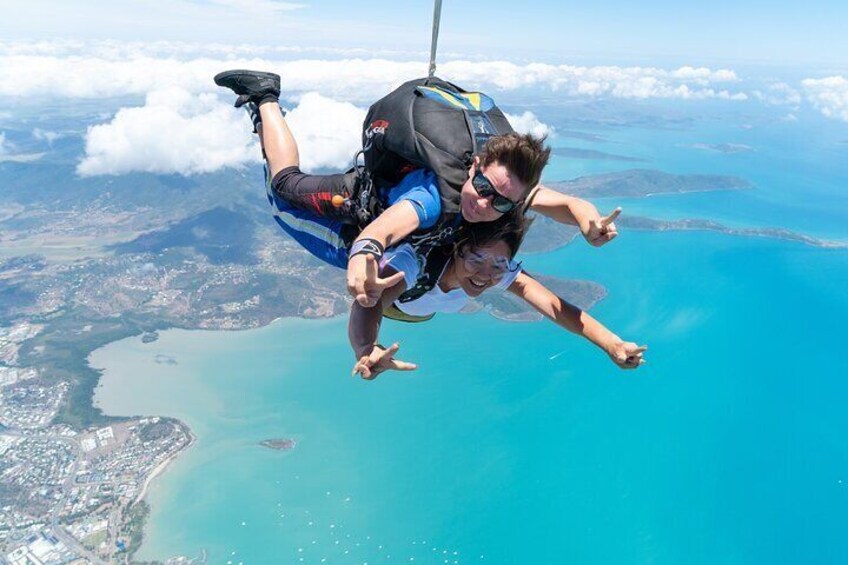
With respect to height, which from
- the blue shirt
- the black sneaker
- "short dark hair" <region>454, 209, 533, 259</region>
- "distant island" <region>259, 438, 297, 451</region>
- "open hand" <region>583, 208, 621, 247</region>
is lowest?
"distant island" <region>259, 438, 297, 451</region>

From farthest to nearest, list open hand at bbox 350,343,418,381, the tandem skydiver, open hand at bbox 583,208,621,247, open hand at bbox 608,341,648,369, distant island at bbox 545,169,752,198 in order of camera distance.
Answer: distant island at bbox 545,169,752,198 → open hand at bbox 608,341,648,369 → open hand at bbox 583,208,621,247 → the tandem skydiver → open hand at bbox 350,343,418,381

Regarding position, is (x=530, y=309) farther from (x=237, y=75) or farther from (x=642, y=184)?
(x=642, y=184)

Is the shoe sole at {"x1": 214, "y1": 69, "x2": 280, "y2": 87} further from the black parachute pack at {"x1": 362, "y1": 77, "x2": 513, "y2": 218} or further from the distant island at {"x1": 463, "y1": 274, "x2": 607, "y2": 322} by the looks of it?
the distant island at {"x1": 463, "y1": 274, "x2": 607, "y2": 322}

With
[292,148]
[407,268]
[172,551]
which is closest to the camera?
[407,268]

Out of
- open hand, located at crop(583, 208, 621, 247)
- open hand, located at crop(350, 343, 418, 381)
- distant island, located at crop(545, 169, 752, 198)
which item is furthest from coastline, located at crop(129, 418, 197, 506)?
distant island, located at crop(545, 169, 752, 198)

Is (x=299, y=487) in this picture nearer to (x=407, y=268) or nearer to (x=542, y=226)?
(x=407, y=268)

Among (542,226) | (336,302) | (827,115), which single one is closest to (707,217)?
(542,226)

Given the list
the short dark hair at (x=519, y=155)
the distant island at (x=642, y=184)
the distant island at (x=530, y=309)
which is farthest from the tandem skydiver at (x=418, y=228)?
the distant island at (x=642, y=184)
